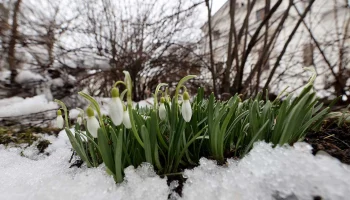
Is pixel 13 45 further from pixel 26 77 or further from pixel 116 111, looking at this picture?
pixel 116 111

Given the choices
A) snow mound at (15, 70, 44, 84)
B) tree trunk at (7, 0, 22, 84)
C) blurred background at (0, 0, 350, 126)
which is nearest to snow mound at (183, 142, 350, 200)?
blurred background at (0, 0, 350, 126)

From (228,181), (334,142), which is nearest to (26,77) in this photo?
(228,181)

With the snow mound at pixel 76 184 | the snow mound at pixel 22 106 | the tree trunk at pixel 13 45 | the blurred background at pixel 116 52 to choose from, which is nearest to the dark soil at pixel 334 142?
the snow mound at pixel 76 184

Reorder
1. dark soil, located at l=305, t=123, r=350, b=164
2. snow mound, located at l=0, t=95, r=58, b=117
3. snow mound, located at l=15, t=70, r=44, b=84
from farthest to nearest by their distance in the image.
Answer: snow mound, located at l=15, t=70, r=44, b=84
snow mound, located at l=0, t=95, r=58, b=117
dark soil, located at l=305, t=123, r=350, b=164

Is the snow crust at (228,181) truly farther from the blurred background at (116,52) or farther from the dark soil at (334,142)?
the blurred background at (116,52)

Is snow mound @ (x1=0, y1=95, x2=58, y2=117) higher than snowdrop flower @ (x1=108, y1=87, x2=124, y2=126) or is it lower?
lower

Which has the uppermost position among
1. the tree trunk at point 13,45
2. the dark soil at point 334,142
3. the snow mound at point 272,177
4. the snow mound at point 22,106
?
the tree trunk at point 13,45

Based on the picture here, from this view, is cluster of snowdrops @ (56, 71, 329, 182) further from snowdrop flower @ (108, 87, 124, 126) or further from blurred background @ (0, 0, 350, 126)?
blurred background @ (0, 0, 350, 126)
